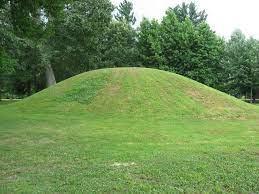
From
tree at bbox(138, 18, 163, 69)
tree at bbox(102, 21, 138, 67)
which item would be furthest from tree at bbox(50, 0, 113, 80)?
tree at bbox(138, 18, 163, 69)

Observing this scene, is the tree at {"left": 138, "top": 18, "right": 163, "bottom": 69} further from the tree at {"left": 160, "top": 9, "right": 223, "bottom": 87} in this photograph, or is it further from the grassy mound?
the grassy mound

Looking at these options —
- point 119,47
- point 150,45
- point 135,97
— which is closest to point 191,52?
point 150,45

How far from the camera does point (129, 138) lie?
12.6 meters

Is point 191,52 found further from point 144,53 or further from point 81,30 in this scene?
point 81,30

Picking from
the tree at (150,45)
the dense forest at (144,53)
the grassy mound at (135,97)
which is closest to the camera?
the grassy mound at (135,97)

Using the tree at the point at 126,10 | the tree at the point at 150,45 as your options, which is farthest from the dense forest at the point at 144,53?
the tree at the point at 126,10

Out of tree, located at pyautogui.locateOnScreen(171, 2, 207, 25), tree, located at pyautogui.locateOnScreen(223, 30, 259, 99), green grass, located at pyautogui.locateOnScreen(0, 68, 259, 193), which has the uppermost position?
tree, located at pyautogui.locateOnScreen(171, 2, 207, 25)

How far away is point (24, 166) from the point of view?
8.64 metres

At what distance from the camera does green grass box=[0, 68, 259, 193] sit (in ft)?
24.0

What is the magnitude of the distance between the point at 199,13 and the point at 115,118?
55.8 meters

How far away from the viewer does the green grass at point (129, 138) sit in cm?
733

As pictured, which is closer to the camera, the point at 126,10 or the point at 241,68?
the point at 241,68

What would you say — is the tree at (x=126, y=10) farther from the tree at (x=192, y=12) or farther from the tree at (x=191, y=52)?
the tree at (x=191, y=52)

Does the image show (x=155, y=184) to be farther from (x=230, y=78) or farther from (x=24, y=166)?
(x=230, y=78)
